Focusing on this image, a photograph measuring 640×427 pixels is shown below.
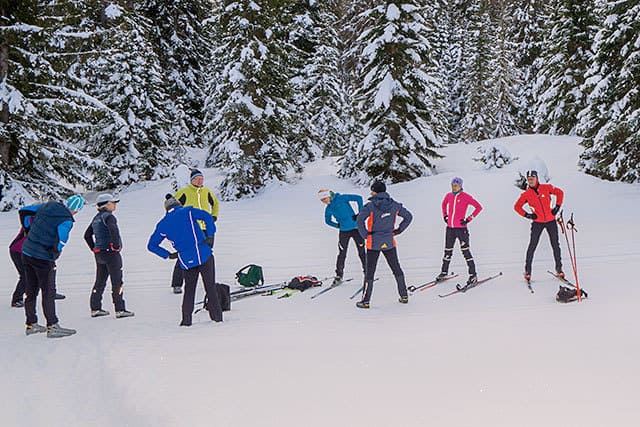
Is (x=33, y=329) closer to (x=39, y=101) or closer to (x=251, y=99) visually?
(x=39, y=101)

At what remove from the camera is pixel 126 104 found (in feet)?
83.0

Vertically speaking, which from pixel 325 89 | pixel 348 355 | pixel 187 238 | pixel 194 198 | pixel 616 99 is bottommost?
pixel 348 355

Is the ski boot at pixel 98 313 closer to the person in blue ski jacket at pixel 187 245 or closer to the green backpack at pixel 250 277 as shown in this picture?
the person in blue ski jacket at pixel 187 245

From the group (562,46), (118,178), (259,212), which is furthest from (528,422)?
(562,46)

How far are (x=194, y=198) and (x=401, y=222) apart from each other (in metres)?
3.83

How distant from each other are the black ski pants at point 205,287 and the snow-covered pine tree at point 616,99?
14790 mm

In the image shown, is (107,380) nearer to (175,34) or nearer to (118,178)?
(118,178)

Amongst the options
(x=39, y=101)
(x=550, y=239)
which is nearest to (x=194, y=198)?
(x=550, y=239)

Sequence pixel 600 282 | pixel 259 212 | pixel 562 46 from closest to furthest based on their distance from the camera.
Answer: pixel 600 282 < pixel 259 212 < pixel 562 46

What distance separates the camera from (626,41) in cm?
1766

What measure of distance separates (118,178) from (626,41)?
22.5 meters

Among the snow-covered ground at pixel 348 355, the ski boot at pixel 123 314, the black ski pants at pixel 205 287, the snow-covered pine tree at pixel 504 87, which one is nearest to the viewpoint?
the snow-covered ground at pixel 348 355

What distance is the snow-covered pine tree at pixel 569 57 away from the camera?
26.7m

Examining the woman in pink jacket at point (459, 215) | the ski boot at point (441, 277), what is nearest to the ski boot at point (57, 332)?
the ski boot at point (441, 277)
